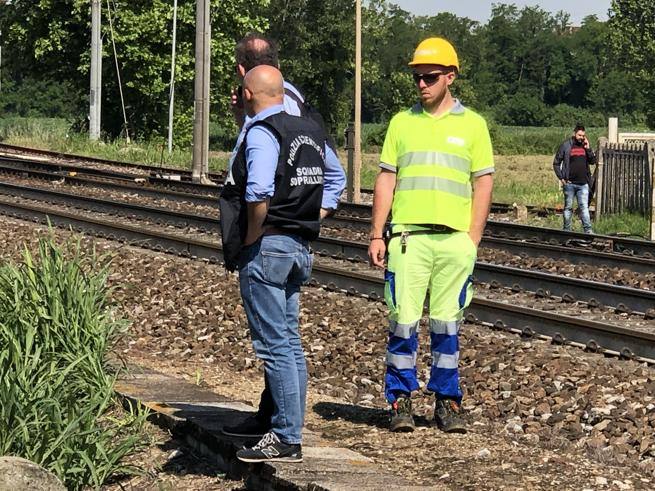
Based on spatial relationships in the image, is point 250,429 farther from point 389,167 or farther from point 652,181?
point 652,181

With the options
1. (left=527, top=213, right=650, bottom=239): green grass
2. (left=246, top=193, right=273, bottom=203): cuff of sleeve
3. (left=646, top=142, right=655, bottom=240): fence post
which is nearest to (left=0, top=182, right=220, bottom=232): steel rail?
(left=527, top=213, right=650, bottom=239): green grass

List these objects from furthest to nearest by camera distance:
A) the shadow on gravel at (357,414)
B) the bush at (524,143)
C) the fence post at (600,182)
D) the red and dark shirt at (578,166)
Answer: the bush at (524,143), the fence post at (600,182), the red and dark shirt at (578,166), the shadow on gravel at (357,414)

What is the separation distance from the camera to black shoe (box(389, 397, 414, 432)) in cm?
700

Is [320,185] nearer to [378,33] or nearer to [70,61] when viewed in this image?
[70,61]

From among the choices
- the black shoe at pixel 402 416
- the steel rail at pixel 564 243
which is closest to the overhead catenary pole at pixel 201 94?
the steel rail at pixel 564 243

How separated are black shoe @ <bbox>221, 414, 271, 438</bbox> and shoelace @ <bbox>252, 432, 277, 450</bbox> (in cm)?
35

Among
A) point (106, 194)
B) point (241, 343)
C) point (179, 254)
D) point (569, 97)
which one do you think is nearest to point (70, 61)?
point (106, 194)

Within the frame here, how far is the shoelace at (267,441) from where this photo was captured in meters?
5.92

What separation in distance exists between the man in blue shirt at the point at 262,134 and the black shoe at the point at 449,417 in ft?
3.50

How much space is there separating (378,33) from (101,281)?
7661 cm

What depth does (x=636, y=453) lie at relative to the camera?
704cm

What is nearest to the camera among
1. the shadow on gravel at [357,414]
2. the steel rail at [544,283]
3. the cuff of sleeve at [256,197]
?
the cuff of sleeve at [256,197]

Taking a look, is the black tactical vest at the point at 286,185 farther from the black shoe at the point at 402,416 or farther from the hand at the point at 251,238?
the black shoe at the point at 402,416

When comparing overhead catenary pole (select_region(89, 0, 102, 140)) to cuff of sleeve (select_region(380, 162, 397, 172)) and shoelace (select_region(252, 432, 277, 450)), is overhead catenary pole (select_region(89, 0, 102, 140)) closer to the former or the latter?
cuff of sleeve (select_region(380, 162, 397, 172))
